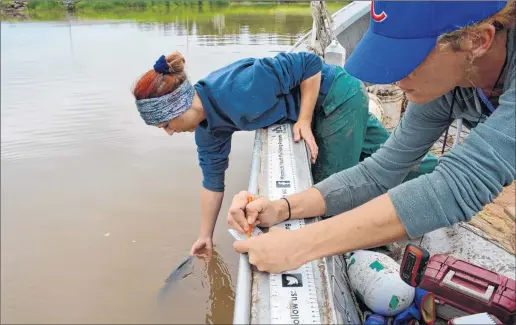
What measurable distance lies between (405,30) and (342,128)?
3.74 ft

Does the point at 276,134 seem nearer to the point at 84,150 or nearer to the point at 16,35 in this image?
the point at 84,150

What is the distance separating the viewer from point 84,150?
400 centimetres

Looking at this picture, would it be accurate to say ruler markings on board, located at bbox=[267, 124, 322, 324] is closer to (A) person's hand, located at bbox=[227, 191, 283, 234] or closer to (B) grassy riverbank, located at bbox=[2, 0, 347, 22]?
(A) person's hand, located at bbox=[227, 191, 283, 234]

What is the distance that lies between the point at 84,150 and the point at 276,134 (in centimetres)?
243

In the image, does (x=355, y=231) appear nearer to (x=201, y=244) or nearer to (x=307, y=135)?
(x=307, y=135)

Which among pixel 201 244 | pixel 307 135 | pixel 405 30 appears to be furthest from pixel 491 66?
pixel 201 244

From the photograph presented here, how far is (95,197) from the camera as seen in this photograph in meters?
3.19

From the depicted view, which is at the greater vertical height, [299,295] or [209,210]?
[299,295]

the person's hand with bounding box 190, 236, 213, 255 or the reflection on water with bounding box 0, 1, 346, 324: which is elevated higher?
the person's hand with bounding box 190, 236, 213, 255

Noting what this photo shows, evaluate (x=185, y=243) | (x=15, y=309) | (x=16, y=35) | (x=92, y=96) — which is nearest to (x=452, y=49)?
(x=185, y=243)

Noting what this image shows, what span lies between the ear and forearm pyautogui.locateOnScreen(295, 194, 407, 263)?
405mm

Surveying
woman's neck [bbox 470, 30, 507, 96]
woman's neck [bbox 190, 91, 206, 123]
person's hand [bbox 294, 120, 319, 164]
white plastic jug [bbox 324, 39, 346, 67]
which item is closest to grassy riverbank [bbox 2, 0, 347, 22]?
white plastic jug [bbox 324, 39, 346, 67]

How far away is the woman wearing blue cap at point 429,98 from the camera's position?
1.01 meters

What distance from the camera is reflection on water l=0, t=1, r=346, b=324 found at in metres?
2.26
